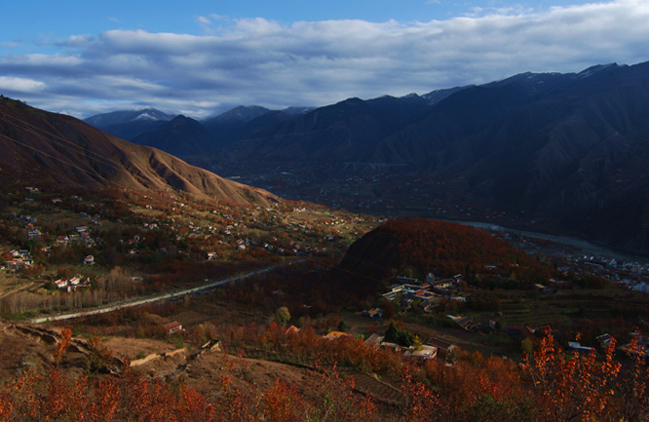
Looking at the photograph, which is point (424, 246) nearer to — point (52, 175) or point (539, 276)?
point (539, 276)

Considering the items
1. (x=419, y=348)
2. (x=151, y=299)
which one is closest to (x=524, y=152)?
(x=151, y=299)

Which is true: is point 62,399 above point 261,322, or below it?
above

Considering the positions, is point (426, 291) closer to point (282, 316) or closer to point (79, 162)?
point (282, 316)

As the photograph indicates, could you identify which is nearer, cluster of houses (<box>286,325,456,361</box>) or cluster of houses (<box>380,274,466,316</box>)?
cluster of houses (<box>286,325,456,361</box>)

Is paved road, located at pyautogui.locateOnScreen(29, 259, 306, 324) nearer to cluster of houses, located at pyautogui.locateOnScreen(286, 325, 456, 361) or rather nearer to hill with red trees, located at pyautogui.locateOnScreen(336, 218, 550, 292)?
hill with red trees, located at pyautogui.locateOnScreen(336, 218, 550, 292)

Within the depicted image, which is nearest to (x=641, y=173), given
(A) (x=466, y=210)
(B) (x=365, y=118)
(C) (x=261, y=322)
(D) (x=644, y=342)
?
(A) (x=466, y=210)

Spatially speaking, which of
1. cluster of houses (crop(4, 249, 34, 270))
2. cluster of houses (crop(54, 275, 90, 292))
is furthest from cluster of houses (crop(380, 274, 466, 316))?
cluster of houses (crop(4, 249, 34, 270))

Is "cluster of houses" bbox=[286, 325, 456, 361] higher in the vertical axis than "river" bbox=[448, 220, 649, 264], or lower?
higher

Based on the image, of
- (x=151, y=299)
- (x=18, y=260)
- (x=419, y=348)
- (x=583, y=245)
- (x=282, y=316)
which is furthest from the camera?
(x=583, y=245)
